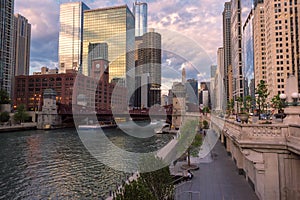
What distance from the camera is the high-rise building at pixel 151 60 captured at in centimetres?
6696

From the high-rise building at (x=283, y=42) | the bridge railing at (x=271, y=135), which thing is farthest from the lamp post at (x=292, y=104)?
the high-rise building at (x=283, y=42)

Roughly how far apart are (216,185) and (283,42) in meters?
119

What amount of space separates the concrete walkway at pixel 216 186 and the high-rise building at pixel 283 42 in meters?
103

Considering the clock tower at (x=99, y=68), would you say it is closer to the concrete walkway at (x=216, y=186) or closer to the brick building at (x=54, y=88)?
the brick building at (x=54, y=88)

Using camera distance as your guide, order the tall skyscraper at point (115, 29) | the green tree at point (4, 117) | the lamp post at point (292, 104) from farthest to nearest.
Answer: the tall skyscraper at point (115, 29) → the green tree at point (4, 117) → the lamp post at point (292, 104)

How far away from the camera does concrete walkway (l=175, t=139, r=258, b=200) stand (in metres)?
15.0

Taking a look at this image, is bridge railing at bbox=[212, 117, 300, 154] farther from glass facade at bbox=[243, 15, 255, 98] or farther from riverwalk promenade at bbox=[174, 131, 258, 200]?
glass facade at bbox=[243, 15, 255, 98]

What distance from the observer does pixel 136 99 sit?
638 ft

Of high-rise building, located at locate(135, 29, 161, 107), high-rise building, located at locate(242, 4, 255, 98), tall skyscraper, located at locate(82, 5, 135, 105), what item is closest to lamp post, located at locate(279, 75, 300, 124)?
high-rise building, located at locate(135, 29, 161, 107)

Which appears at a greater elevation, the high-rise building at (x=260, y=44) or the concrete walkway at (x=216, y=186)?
the high-rise building at (x=260, y=44)

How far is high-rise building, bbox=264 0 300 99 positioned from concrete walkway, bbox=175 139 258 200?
103264 millimetres

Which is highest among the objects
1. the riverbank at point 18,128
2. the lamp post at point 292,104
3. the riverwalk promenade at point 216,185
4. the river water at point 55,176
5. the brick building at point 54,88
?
the brick building at point 54,88

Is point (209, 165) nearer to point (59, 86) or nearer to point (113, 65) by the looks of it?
point (59, 86)

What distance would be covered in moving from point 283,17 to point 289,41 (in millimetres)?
12306
